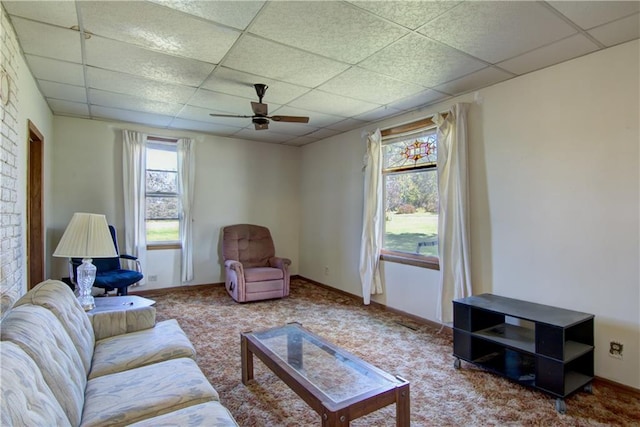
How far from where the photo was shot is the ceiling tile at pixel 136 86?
3104 mm

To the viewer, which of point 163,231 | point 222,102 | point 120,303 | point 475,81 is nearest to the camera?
point 120,303

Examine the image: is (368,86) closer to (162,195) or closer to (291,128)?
(291,128)

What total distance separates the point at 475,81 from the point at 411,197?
4.84ft

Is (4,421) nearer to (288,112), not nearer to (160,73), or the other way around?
(160,73)

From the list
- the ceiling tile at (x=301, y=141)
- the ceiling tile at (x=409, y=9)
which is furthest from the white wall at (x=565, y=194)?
the ceiling tile at (x=301, y=141)

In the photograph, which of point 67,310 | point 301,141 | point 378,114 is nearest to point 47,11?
point 67,310

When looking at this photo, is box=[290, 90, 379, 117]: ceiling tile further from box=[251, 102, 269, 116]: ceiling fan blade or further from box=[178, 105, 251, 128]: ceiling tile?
box=[178, 105, 251, 128]: ceiling tile

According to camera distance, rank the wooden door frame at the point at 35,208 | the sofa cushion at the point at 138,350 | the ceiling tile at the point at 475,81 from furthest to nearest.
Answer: the wooden door frame at the point at 35,208, the ceiling tile at the point at 475,81, the sofa cushion at the point at 138,350

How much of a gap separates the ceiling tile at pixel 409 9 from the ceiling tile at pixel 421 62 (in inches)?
8.6

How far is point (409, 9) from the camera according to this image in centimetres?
204

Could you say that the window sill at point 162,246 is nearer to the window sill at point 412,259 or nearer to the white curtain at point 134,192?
the white curtain at point 134,192

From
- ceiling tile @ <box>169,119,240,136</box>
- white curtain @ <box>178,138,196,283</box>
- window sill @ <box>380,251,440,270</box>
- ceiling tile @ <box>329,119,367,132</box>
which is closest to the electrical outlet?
window sill @ <box>380,251,440,270</box>

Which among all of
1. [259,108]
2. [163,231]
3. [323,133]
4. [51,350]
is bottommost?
[51,350]

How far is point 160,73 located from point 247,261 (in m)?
3.06
